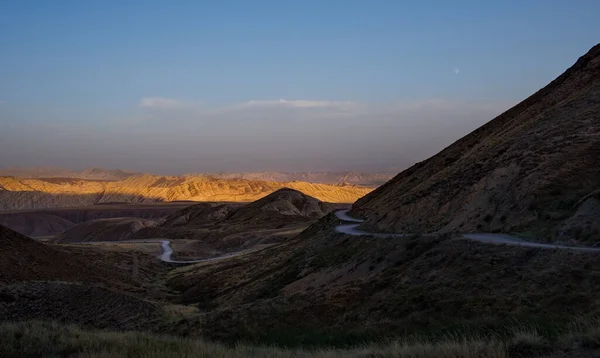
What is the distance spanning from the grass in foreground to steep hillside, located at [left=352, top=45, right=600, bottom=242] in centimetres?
1399

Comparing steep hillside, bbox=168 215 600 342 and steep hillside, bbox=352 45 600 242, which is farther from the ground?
steep hillside, bbox=352 45 600 242

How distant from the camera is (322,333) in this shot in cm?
1889

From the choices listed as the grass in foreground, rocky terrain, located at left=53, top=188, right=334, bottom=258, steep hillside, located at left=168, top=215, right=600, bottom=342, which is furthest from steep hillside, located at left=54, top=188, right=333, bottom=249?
the grass in foreground

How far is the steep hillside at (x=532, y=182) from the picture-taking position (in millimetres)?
27406

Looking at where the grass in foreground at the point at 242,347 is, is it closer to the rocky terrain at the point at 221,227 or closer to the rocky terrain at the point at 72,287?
the rocky terrain at the point at 72,287

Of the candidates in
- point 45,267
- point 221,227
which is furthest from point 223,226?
point 45,267

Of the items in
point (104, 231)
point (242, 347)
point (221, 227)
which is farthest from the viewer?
point (104, 231)

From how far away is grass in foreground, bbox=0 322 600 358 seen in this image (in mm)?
9586

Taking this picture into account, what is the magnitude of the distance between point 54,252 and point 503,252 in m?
42.3

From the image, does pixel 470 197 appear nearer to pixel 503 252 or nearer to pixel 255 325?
pixel 503 252

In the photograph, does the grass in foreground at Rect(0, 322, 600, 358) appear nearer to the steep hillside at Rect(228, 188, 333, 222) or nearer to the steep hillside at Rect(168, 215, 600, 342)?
the steep hillside at Rect(168, 215, 600, 342)

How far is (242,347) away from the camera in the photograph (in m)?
13.2

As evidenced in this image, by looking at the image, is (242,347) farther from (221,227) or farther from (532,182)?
(221,227)

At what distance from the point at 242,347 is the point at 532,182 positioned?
24.1 m
